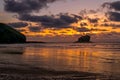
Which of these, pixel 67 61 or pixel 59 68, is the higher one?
pixel 59 68

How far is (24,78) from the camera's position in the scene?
26.7 m

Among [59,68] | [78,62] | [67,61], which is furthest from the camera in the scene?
[67,61]

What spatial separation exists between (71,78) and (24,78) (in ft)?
13.7

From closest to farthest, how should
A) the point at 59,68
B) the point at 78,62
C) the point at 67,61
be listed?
1. the point at 59,68
2. the point at 78,62
3. the point at 67,61

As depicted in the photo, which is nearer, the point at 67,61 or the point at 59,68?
the point at 59,68

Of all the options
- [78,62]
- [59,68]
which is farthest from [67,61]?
[59,68]

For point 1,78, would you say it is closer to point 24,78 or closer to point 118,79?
point 24,78

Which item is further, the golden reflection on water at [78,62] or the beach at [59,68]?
the golden reflection on water at [78,62]

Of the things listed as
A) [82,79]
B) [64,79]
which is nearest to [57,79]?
[64,79]

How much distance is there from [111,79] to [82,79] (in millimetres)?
2507

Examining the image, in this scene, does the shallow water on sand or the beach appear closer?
the beach

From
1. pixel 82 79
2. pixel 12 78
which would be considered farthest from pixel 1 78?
pixel 82 79

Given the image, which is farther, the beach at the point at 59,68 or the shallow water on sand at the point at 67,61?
the shallow water on sand at the point at 67,61

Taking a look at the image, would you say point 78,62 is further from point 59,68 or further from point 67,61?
point 59,68
